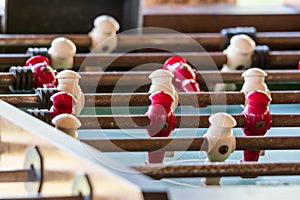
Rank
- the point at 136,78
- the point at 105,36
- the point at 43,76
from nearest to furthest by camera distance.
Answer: the point at 43,76 → the point at 136,78 → the point at 105,36

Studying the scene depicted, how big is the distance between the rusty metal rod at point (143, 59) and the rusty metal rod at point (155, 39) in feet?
0.42

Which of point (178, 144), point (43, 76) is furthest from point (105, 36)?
point (178, 144)

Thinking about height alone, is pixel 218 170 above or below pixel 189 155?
above

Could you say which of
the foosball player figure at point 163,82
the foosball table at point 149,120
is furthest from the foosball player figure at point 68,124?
the foosball player figure at point 163,82

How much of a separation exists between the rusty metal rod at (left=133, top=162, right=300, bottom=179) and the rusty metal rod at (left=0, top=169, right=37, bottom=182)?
0.52 ft

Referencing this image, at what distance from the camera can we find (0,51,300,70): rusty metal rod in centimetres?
210

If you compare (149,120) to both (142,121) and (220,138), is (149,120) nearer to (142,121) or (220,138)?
(142,121)

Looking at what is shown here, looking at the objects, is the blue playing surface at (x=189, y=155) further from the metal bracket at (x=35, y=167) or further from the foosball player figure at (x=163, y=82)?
the metal bracket at (x=35, y=167)

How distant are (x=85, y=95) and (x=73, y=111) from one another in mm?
108

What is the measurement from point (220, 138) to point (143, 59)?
26.5 inches

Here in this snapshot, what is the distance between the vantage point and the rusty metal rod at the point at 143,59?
210cm

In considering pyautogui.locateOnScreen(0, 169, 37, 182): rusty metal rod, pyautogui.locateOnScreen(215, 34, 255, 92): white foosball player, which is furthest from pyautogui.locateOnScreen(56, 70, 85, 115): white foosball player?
pyautogui.locateOnScreen(215, 34, 255, 92): white foosball player

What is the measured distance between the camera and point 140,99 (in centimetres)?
175

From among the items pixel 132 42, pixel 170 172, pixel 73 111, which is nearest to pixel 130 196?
pixel 170 172
